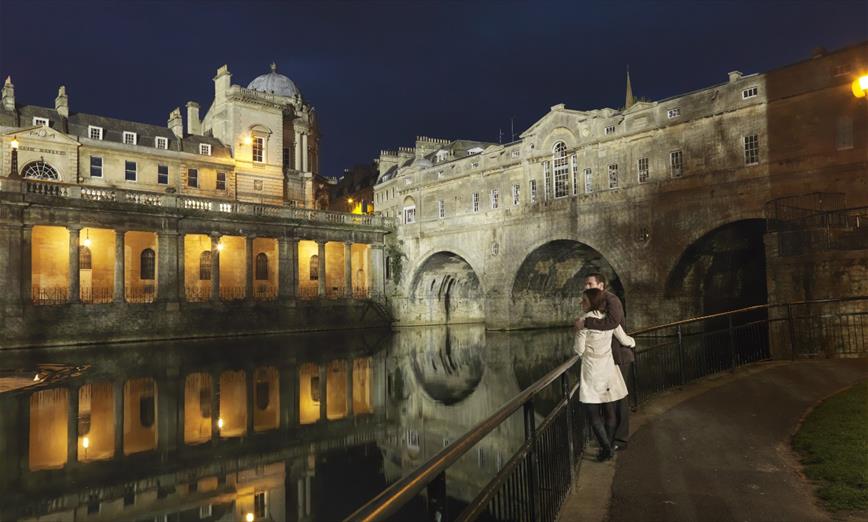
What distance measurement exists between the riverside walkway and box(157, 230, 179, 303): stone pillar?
28695mm

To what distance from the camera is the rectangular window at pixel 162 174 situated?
4184cm

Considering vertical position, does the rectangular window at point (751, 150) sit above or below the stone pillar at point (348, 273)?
above

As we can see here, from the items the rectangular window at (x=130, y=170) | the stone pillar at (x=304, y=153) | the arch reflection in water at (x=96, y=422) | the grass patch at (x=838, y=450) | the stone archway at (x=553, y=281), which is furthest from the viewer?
the stone pillar at (x=304, y=153)

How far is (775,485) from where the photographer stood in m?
5.63

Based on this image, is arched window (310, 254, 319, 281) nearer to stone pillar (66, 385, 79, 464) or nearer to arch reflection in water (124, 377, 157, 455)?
arch reflection in water (124, 377, 157, 455)

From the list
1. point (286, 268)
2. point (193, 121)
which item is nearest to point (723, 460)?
point (286, 268)

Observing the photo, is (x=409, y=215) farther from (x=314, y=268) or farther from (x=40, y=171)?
(x=40, y=171)

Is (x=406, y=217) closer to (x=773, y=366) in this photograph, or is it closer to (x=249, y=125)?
(x=249, y=125)

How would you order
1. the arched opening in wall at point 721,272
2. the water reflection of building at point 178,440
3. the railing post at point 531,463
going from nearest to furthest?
1. the railing post at point 531,463
2. the water reflection of building at point 178,440
3. the arched opening in wall at point 721,272

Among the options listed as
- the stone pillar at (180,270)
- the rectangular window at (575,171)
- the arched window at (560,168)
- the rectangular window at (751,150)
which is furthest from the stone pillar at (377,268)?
the rectangular window at (751,150)

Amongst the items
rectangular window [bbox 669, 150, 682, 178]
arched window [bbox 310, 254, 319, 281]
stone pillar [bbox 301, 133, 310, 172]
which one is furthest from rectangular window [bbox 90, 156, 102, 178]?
rectangular window [bbox 669, 150, 682, 178]

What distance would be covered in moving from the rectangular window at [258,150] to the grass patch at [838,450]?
44.8 metres

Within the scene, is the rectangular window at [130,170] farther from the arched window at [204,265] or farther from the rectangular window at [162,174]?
the arched window at [204,265]

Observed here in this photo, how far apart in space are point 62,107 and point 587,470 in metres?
45.7
